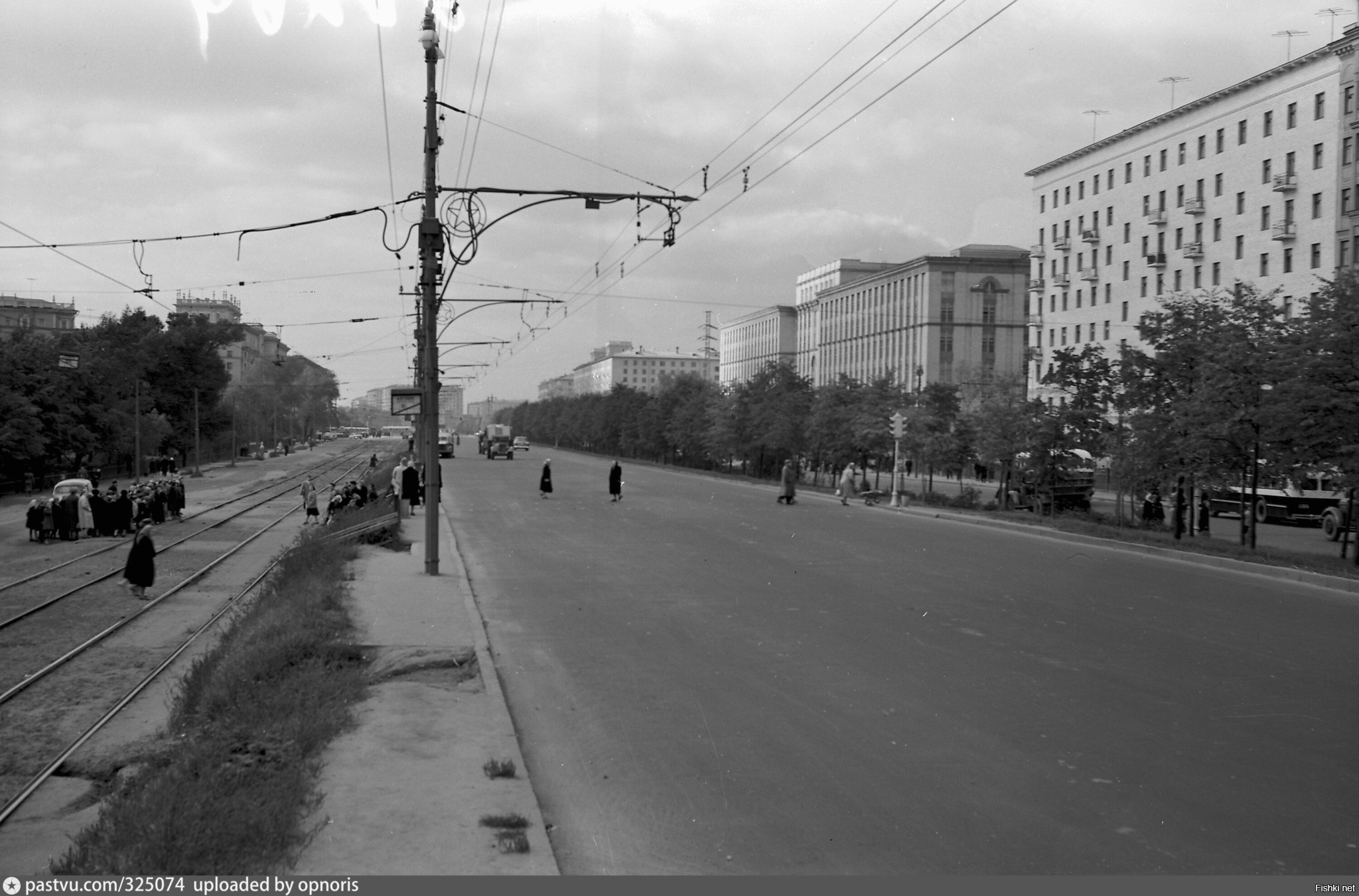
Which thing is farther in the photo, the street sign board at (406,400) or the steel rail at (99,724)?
the street sign board at (406,400)

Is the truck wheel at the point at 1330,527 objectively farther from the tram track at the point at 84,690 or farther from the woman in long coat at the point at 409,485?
the tram track at the point at 84,690

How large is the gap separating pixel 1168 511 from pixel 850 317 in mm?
79610

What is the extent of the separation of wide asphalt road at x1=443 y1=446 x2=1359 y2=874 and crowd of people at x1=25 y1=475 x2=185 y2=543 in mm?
17990

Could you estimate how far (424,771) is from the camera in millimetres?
7066

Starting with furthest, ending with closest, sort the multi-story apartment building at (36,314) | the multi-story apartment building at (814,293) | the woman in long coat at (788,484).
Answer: the multi-story apartment building at (814,293) < the multi-story apartment building at (36,314) < the woman in long coat at (788,484)

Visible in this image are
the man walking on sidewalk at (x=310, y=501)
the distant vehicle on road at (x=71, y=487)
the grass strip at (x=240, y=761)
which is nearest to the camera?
the grass strip at (x=240, y=761)

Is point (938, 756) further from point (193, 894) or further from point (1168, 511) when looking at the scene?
point (1168, 511)

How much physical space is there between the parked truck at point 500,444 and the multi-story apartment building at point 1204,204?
43342 millimetres

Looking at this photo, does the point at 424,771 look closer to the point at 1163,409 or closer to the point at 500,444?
the point at 1163,409

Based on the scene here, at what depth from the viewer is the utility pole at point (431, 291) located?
17141mm

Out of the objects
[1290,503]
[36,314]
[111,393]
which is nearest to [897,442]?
[1290,503]

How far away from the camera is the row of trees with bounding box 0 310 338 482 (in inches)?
1779

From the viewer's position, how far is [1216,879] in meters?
5.39

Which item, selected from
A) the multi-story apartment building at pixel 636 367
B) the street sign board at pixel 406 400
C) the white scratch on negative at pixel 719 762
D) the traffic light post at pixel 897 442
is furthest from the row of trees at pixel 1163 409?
the multi-story apartment building at pixel 636 367
